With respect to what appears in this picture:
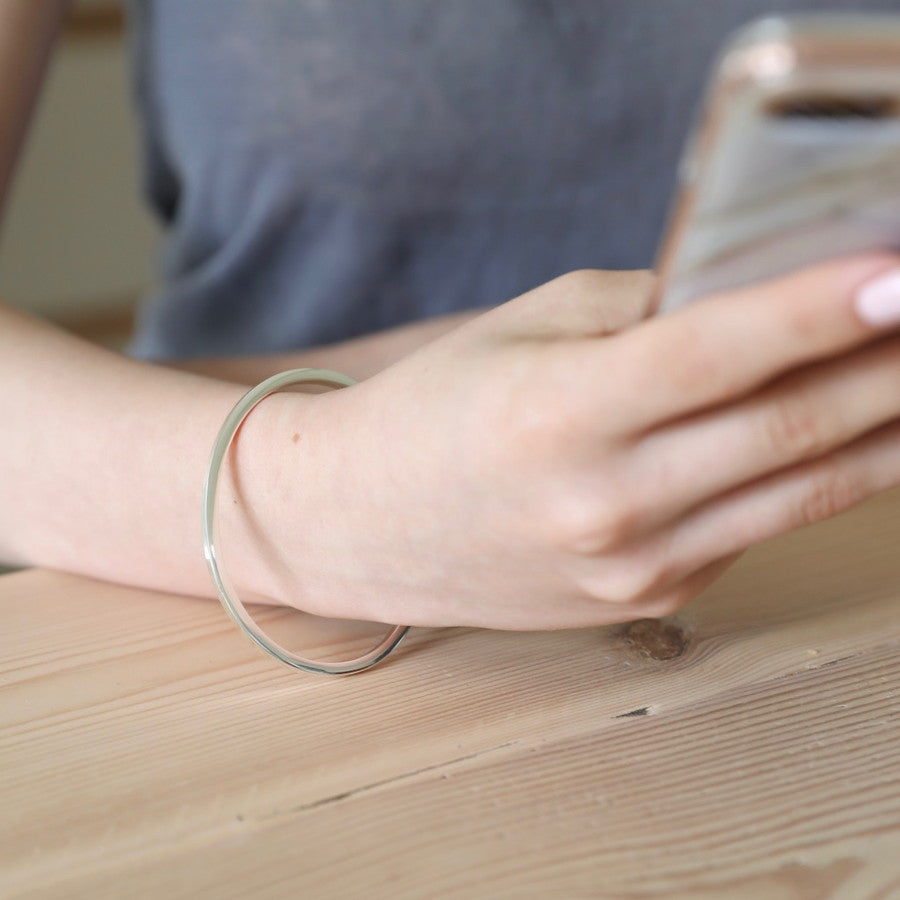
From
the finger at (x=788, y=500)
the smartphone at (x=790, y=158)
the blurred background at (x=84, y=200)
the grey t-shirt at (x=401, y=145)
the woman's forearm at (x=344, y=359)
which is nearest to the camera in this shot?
the smartphone at (x=790, y=158)

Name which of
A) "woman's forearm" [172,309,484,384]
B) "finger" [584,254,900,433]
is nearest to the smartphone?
"finger" [584,254,900,433]

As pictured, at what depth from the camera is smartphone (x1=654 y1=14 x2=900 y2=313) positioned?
0.61ft

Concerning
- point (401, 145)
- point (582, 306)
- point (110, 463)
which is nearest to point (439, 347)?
point (582, 306)

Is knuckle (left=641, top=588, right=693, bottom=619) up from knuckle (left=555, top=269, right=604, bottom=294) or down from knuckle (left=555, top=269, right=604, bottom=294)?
down

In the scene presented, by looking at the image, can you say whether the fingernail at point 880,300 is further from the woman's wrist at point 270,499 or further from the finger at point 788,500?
the woman's wrist at point 270,499

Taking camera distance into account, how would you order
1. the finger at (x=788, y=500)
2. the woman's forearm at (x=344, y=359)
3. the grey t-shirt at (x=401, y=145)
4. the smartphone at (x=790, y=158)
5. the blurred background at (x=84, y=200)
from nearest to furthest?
the smartphone at (x=790, y=158) → the finger at (x=788, y=500) → the woman's forearm at (x=344, y=359) → the grey t-shirt at (x=401, y=145) → the blurred background at (x=84, y=200)

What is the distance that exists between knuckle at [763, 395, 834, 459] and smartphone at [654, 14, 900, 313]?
3 cm

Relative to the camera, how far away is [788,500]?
286mm

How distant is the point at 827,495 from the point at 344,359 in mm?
271

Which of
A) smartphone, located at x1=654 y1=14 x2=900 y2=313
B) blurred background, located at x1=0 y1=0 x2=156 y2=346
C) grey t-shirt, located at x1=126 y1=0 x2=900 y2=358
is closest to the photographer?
smartphone, located at x1=654 y1=14 x2=900 y2=313

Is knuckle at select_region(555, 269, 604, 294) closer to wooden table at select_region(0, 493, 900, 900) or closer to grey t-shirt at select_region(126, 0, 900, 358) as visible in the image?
wooden table at select_region(0, 493, 900, 900)

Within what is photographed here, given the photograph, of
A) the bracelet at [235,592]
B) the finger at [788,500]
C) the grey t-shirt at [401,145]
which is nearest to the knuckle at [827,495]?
the finger at [788,500]

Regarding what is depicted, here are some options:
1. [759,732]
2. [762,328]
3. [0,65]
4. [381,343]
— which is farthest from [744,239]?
[0,65]

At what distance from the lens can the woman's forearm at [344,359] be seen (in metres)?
0.49
